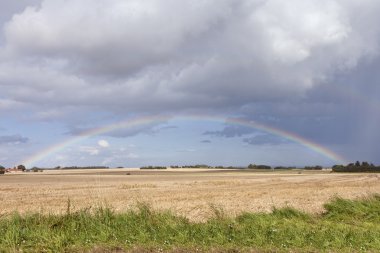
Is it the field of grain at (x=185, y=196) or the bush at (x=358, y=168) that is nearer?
the field of grain at (x=185, y=196)

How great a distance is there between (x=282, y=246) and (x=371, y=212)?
27.2ft

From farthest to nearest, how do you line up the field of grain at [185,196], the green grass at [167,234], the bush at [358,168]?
the bush at [358,168], the field of grain at [185,196], the green grass at [167,234]

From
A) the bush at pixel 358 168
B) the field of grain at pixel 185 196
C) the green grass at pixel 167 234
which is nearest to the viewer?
the green grass at pixel 167 234

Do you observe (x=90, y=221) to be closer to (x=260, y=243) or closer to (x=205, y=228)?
(x=205, y=228)

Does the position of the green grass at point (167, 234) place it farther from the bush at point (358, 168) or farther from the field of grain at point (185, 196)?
the bush at point (358, 168)

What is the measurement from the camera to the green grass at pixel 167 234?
40.5ft

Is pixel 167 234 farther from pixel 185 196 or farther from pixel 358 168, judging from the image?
pixel 358 168

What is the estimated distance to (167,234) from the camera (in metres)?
13.5

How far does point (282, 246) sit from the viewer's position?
12.4 meters

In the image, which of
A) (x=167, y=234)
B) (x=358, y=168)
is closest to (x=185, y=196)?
(x=167, y=234)

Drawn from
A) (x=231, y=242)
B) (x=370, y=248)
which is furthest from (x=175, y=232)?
(x=370, y=248)

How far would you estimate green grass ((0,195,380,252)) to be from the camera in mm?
12352

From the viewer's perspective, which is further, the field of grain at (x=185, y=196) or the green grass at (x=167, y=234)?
the field of grain at (x=185, y=196)

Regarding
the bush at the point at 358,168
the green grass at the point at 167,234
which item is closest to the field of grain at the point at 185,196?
the green grass at the point at 167,234
